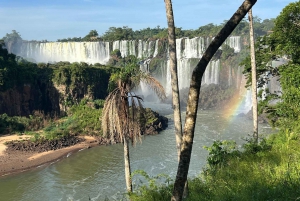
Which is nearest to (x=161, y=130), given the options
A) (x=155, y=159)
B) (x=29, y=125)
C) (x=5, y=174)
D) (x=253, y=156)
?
(x=155, y=159)

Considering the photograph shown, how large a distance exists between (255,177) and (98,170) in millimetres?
15106

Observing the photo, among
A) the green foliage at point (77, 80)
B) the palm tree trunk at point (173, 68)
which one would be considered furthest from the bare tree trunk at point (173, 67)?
the green foliage at point (77, 80)

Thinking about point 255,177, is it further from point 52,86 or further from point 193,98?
point 52,86

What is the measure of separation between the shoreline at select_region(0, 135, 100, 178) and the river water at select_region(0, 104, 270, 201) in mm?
601

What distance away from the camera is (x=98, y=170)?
20.3 meters

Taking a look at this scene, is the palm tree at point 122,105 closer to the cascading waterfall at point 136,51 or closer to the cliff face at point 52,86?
the cliff face at point 52,86

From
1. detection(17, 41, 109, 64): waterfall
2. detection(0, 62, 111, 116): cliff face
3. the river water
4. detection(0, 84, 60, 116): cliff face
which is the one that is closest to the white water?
detection(17, 41, 109, 64): waterfall

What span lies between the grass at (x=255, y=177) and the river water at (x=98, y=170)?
732 cm

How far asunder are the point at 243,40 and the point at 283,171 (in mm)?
49110

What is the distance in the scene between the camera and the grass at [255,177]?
5148 mm

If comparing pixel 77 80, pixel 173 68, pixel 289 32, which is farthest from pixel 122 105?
pixel 77 80

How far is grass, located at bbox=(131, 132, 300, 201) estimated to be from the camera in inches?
203

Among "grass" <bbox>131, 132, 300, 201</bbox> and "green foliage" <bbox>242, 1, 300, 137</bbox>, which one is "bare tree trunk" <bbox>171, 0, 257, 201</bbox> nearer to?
"grass" <bbox>131, 132, 300, 201</bbox>

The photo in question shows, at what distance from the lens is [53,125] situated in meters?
30.1
